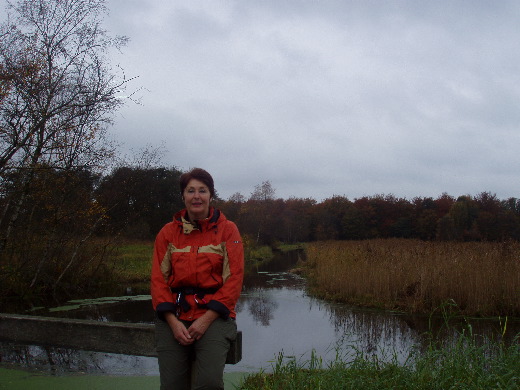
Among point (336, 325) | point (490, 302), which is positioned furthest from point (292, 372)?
point (490, 302)

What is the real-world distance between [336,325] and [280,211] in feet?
194

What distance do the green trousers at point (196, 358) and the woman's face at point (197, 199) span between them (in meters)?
0.62

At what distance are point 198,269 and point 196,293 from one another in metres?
0.14

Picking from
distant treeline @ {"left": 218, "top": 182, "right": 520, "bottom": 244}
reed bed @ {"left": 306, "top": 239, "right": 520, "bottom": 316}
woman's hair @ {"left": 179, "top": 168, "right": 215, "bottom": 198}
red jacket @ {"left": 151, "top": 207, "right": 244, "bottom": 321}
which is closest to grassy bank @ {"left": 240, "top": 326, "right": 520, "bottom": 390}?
red jacket @ {"left": 151, "top": 207, "right": 244, "bottom": 321}

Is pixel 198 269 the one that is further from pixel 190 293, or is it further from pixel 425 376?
pixel 425 376

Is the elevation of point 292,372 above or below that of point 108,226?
below

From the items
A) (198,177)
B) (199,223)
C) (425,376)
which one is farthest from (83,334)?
(425,376)

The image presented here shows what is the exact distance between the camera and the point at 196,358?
2.48m

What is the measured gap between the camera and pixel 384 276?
37.2 ft

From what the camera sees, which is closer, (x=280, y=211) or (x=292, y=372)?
(x=292, y=372)

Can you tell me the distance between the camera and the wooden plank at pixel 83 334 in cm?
311

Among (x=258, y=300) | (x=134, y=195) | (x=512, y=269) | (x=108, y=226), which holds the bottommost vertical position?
(x=258, y=300)

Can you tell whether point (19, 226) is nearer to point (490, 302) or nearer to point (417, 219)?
point (490, 302)

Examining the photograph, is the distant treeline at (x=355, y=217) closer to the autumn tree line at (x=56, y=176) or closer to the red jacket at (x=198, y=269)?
the autumn tree line at (x=56, y=176)
